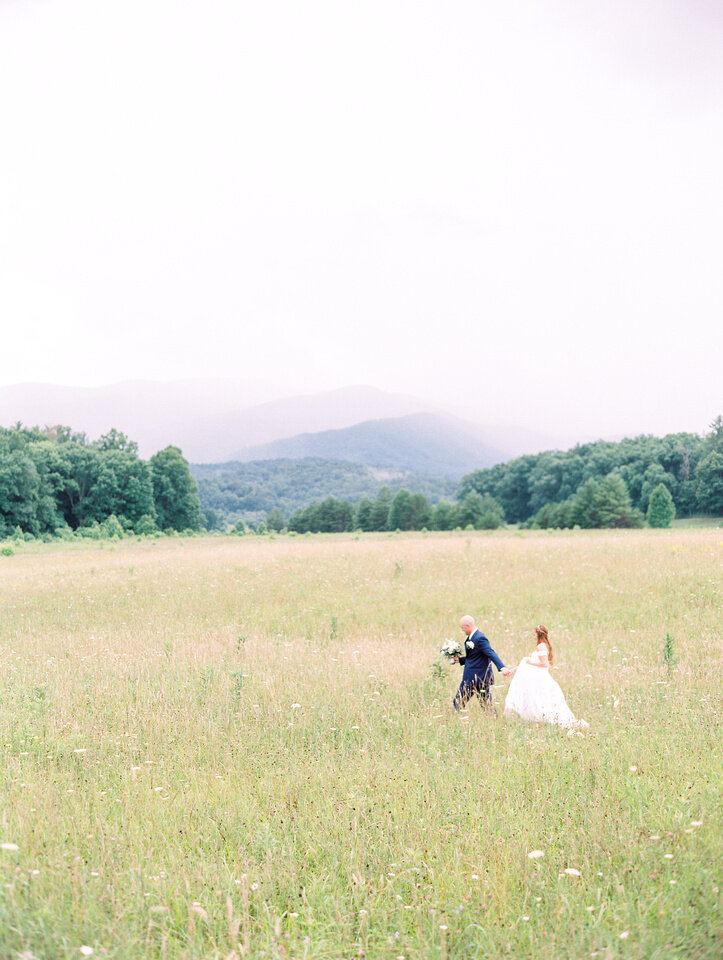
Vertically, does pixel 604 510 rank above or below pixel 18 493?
below

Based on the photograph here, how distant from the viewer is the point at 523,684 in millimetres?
7492

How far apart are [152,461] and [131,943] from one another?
76016 millimetres

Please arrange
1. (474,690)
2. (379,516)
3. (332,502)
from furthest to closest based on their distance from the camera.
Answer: (332,502), (379,516), (474,690)

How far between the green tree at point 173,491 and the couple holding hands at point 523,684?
70.3 m

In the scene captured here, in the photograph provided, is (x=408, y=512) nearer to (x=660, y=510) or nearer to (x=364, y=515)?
(x=364, y=515)

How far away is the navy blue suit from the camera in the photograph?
780 centimetres

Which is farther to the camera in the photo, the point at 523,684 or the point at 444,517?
the point at 444,517

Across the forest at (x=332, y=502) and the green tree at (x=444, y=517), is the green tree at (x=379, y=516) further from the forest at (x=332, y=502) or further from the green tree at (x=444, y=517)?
the green tree at (x=444, y=517)

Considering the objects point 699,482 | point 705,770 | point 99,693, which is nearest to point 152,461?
point 699,482

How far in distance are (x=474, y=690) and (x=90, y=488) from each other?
2697 inches

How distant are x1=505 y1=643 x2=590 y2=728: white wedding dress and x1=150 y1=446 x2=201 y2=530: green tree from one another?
232 ft

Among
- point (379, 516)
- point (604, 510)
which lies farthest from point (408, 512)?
point (604, 510)

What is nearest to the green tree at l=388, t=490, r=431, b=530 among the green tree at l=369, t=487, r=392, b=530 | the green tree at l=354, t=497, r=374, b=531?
the green tree at l=369, t=487, r=392, b=530

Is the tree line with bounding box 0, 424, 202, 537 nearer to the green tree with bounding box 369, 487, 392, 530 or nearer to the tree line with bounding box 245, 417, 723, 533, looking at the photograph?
the tree line with bounding box 245, 417, 723, 533
